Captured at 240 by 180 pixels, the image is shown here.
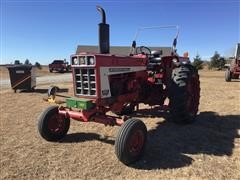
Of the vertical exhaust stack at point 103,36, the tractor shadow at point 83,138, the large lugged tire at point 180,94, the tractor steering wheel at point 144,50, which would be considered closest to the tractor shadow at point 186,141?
the large lugged tire at point 180,94

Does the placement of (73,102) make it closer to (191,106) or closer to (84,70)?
(84,70)

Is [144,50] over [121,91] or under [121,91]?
over

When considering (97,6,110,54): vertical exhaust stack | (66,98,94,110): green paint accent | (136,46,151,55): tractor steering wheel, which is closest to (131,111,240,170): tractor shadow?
(66,98,94,110): green paint accent

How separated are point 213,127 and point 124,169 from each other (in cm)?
315

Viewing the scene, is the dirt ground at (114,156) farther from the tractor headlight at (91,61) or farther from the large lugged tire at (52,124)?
the tractor headlight at (91,61)

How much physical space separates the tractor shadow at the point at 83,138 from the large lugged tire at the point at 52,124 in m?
0.15

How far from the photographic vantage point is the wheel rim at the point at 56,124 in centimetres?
596

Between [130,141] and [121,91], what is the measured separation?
156 centimetres

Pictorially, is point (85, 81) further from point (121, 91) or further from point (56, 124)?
point (56, 124)

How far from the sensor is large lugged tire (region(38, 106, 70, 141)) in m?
5.82

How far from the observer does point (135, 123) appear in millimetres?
4859

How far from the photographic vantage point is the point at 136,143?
16.2ft

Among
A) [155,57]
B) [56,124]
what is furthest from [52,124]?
[155,57]

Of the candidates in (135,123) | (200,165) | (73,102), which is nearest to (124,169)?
(135,123)
